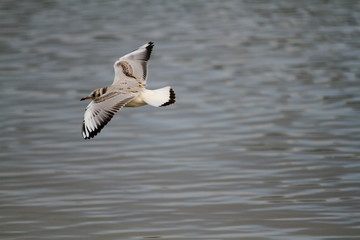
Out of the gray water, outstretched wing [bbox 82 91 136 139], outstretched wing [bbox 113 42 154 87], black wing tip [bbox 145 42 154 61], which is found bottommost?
the gray water

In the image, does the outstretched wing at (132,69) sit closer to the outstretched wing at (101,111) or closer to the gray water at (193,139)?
the outstretched wing at (101,111)

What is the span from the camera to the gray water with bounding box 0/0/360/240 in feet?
30.0

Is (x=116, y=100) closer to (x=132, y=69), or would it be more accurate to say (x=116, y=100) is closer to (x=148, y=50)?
(x=132, y=69)

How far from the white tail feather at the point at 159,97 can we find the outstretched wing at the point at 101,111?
141 mm

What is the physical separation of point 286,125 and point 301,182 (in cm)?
275

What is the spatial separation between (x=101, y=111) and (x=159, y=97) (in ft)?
1.92

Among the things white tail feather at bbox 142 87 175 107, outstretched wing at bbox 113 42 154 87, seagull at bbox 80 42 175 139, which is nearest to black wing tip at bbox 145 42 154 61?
outstretched wing at bbox 113 42 154 87

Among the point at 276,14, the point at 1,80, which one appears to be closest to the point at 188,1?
the point at 276,14

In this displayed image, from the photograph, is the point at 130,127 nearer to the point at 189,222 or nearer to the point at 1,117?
the point at 1,117

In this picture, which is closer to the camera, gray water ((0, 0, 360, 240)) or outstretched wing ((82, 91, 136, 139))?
outstretched wing ((82, 91, 136, 139))

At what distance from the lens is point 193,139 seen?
1220 centimetres

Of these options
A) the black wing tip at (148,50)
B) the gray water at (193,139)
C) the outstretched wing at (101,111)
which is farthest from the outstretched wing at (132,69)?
the gray water at (193,139)

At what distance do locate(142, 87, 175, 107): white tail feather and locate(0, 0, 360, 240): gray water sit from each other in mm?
1427

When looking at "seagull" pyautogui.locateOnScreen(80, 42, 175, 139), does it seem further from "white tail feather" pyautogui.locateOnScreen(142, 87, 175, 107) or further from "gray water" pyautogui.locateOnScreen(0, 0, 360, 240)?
"gray water" pyautogui.locateOnScreen(0, 0, 360, 240)
